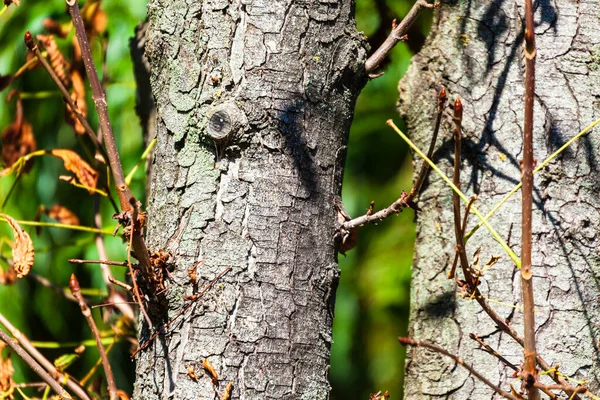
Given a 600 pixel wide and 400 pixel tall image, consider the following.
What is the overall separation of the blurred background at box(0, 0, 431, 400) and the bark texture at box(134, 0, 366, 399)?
1140 millimetres

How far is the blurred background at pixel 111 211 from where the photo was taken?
2.27 meters

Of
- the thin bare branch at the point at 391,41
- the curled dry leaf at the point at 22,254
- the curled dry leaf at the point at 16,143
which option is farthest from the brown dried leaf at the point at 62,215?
the thin bare branch at the point at 391,41

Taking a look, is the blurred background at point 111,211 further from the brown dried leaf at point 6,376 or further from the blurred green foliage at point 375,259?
the brown dried leaf at point 6,376

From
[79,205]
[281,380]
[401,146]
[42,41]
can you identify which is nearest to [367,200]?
[401,146]

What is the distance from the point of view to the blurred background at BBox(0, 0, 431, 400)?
2266 mm

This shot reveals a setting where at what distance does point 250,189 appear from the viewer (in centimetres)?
108

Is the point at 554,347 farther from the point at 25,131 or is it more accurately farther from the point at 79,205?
the point at 79,205

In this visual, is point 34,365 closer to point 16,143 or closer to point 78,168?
point 78,168

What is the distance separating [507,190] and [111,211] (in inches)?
54.6

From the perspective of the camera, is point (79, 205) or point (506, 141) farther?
point (79, 205)

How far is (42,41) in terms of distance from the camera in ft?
5.57

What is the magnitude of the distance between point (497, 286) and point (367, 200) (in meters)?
1.06

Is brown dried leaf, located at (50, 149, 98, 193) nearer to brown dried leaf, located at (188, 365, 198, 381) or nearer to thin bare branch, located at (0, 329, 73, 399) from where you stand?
thin bare branch, located at (0, 329, 73, 399)

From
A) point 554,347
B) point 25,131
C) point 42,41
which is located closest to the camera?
point 554,347
